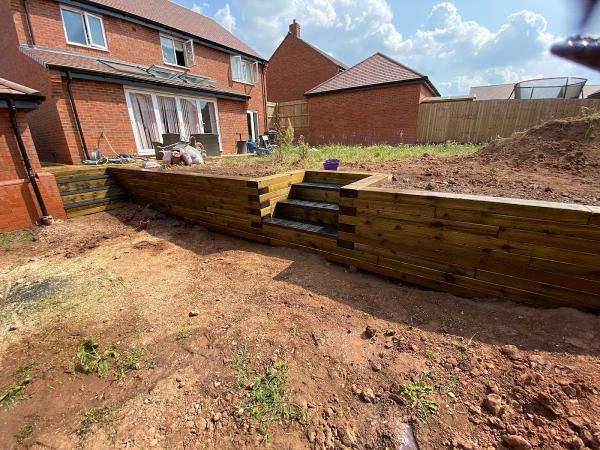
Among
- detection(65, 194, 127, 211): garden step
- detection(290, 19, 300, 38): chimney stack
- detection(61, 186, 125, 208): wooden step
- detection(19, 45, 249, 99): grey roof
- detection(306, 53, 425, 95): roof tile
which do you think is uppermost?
detection(290, 19, 300, 38): chimney stack

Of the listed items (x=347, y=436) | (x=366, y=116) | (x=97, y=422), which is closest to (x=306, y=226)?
(x=347, y=436)

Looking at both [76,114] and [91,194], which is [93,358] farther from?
[76,114]

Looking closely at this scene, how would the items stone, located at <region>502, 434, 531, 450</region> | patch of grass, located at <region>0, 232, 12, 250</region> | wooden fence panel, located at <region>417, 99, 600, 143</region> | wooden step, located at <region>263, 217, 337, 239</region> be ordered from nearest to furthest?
stone, located at <region>502, 434, 531, 450</region> < wooden step, located at <region>263, 217, 337, 239</region> < patch of grass, located at <region>0, 232, 12, 250</region> < wooden fence panel, located at <region>417, 99, 600, 143</region>

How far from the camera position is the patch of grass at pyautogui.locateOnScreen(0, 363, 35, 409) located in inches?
76.2

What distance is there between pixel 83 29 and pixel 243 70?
8.17 metres

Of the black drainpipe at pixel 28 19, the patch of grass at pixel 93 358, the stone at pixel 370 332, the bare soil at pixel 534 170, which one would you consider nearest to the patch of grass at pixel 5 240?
the patch of grass at pixel 93 358

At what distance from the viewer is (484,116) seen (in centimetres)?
1298

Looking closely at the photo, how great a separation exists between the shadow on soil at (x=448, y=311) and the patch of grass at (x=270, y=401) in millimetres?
1084

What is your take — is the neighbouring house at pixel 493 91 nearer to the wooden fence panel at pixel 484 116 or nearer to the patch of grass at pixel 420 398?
the wooden fence panel at pixel 484 116

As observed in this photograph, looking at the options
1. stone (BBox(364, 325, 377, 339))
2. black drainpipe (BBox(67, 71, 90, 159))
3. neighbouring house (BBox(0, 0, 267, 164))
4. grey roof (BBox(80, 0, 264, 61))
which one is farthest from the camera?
grey roof (BBox(80, 0, 264, 61))

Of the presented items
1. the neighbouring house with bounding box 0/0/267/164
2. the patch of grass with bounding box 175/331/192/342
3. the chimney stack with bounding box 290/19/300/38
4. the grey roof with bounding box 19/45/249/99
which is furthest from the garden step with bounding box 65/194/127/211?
the chimney stack with bounding box 290/19/300/38

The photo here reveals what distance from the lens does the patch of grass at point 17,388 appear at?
1.94 meters

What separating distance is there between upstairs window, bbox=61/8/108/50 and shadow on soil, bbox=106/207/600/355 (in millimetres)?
11314

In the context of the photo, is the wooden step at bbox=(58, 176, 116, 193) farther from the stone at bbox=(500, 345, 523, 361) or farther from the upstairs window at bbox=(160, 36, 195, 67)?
the upstairs window at bbox=(160, 36, 195, 67)
